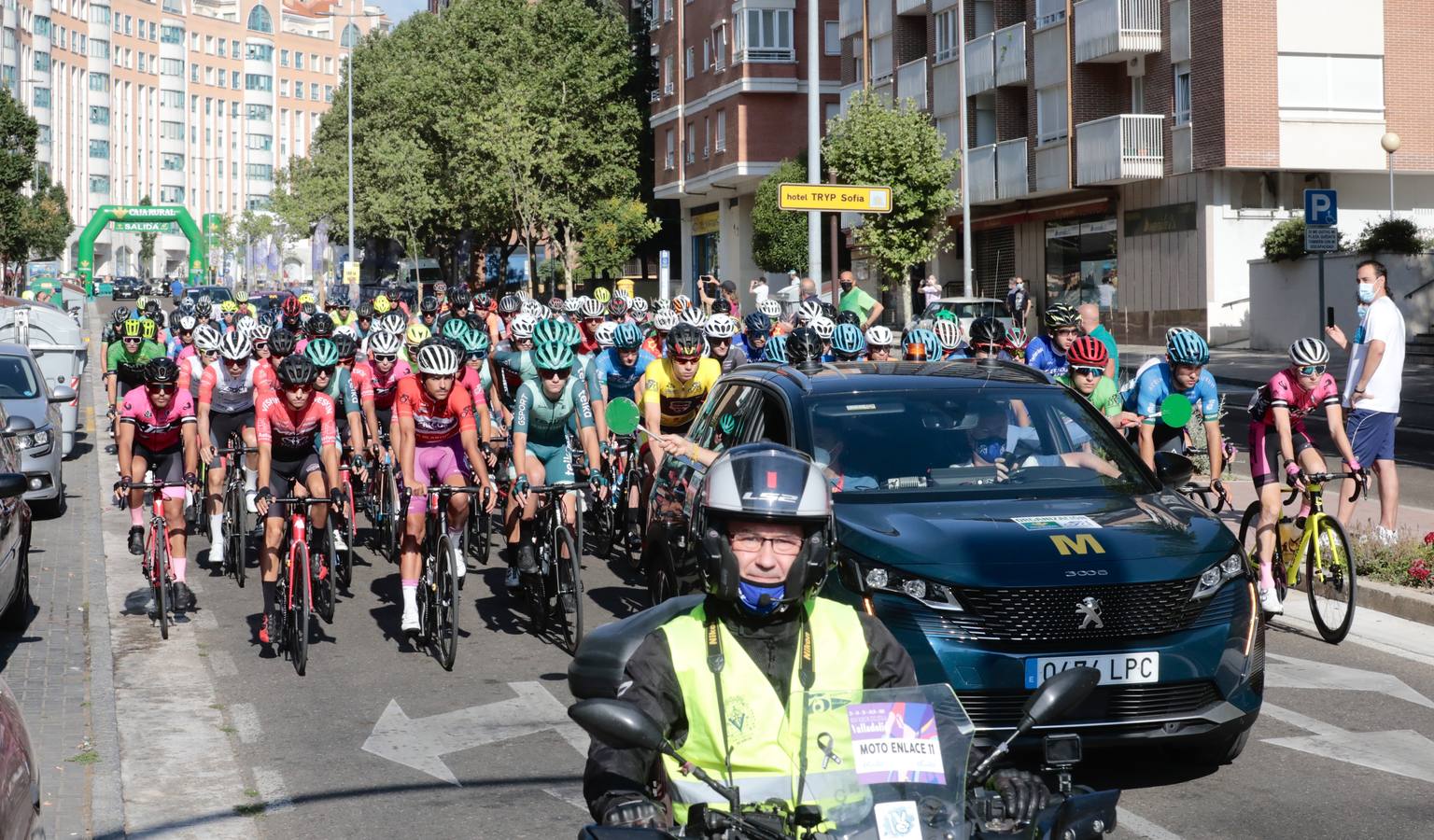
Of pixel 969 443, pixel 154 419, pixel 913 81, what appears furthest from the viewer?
pixel 913 81

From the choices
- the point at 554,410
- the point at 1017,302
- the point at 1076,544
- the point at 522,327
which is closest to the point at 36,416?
the point at 522,327

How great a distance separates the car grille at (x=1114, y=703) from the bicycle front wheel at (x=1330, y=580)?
3.54 m

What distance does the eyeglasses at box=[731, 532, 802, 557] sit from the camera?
3.65m

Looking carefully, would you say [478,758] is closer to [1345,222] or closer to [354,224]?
[1345,222]

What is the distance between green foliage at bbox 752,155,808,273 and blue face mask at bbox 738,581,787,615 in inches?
2038

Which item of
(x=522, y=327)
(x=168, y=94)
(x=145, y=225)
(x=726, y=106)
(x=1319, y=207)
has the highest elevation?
(x=168, y=94)

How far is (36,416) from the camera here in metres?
18.5

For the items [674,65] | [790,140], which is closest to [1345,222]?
[790,140]

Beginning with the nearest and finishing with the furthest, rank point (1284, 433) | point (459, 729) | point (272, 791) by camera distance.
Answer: point (272, 791)
point (459, 729)
point (1284, 433)

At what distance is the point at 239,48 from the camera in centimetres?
18212

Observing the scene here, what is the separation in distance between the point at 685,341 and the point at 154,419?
3.49m

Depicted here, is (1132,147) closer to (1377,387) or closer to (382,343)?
(1377,387)

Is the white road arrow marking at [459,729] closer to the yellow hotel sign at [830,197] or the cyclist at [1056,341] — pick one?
the cyclist at [1056,341]

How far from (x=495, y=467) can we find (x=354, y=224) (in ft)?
219
